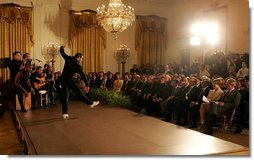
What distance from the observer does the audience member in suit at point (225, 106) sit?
18.1 feet

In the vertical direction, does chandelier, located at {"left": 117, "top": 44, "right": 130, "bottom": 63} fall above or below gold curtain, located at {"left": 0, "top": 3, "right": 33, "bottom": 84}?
below

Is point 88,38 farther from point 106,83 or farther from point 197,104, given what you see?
point 197,104

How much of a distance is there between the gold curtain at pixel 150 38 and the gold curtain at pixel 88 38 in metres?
1.42

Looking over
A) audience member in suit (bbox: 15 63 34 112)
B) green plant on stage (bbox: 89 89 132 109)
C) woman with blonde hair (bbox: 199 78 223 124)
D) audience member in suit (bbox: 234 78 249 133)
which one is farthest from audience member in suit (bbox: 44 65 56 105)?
audience member in suit (bbox: 234 78 249 133)

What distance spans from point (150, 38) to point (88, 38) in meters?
2.39

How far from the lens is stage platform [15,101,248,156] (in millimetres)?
3670

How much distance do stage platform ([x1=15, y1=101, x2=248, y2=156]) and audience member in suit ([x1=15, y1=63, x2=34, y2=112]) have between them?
2.24 feet

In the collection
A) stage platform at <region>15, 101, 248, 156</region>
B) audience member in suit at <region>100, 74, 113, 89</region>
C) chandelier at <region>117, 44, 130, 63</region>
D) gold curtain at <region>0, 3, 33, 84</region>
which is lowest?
stage platform at <region>15, 101, 248, 156</region>

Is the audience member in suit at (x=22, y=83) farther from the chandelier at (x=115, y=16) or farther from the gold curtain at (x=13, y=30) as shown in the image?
the gold curtain at (x=13, y=30)

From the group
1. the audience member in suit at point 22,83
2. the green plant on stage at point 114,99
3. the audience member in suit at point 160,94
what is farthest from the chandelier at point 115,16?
the audience member in suit at point 22,83

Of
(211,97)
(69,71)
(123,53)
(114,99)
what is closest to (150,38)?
(123,53)

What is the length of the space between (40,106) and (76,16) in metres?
5.03

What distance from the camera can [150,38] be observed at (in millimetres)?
12312

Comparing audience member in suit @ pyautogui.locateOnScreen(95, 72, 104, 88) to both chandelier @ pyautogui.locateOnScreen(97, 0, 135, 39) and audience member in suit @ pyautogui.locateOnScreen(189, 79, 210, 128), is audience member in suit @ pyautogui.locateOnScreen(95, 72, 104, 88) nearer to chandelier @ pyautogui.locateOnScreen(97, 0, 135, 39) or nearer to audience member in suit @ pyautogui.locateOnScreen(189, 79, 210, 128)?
chandelier @ pyautogui.locateOnScreen(97, 0, 135, 39)
